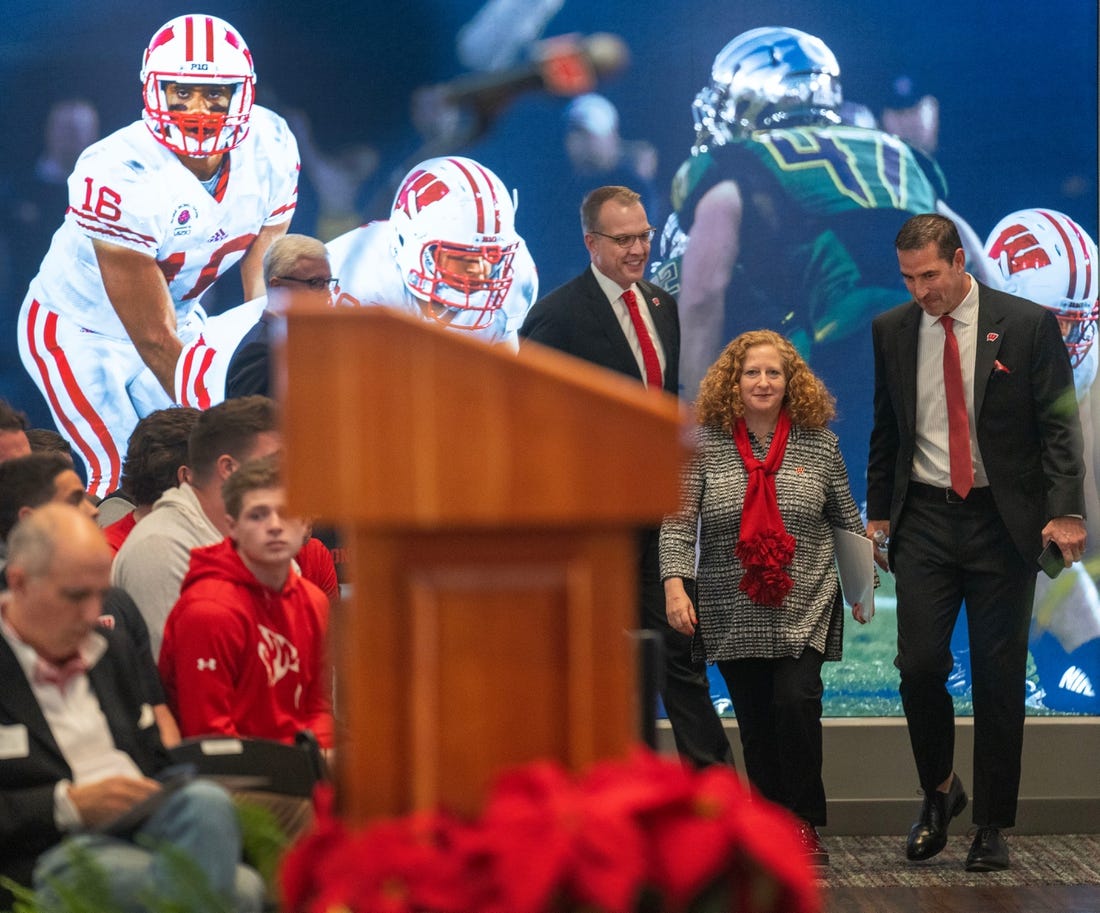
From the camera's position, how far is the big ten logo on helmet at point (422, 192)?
5.57 metres

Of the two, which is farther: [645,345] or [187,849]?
[645,345]

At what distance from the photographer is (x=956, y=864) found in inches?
191

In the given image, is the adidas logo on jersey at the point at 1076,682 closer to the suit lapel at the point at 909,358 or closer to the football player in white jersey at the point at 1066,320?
the football player in white jersey at the point at 1066,320

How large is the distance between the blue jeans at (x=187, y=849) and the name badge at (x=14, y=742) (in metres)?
0.23

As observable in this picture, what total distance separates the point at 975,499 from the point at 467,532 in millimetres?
3525

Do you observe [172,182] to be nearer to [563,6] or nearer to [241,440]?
[563,6]

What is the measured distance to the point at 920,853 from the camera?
4805 millimetres

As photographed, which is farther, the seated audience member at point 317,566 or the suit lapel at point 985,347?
the suit lapel at point 985,347

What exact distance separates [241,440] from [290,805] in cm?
135

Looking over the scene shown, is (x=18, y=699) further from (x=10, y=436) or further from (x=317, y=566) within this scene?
(x=10, y=436)

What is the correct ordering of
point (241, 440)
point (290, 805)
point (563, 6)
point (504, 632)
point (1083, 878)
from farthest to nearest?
point (563, 6)
point (1083, 878)
point (241, 440)
point (290, 805)
point (504, 632)

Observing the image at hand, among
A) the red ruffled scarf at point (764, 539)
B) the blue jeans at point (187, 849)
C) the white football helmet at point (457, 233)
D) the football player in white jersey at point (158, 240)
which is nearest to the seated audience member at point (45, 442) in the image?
the football player in white jersey at point (158, 240)

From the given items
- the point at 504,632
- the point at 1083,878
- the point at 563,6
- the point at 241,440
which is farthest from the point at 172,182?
the point at 504,632

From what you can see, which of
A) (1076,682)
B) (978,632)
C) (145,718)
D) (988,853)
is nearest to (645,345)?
(978,632)
